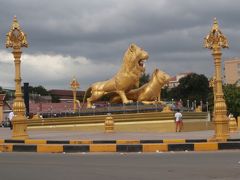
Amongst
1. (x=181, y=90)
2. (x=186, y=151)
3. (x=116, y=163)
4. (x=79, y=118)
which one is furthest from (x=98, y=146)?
(x=181, y=90)

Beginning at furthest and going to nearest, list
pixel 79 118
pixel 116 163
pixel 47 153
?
pixel 79 118
pixel 47 153
pixel 116 163

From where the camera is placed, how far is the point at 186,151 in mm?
15305

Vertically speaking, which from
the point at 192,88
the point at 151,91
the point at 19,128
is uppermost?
the point at 192,88

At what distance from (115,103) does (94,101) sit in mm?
2126

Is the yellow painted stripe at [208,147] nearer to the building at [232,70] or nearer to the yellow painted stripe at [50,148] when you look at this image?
the yellow painted stripe at [50,148]

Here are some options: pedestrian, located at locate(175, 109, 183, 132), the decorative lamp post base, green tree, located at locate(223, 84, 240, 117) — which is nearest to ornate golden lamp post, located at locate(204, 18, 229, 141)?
the decorative lamp post base

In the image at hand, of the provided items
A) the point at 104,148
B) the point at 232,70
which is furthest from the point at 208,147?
the point at 232,70

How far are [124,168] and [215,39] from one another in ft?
30.6

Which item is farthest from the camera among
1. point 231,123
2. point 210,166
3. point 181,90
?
point 181,90

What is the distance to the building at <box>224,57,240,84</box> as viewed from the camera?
127 m

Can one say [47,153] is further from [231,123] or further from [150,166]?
[231,123]

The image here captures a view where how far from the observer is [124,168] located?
35.0ft

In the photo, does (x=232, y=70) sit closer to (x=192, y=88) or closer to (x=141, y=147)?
(x=192, y=88)

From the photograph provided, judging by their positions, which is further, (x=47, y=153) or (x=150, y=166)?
(x=47, y=153)
